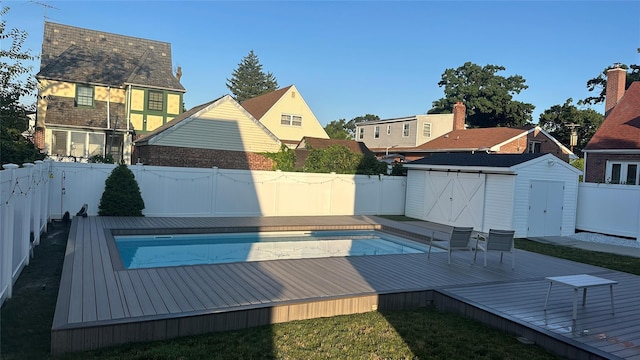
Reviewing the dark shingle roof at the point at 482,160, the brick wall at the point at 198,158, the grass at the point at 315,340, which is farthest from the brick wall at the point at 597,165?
the grass at the point at 315,340

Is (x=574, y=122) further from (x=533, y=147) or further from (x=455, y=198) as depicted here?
(x=455, y=198)

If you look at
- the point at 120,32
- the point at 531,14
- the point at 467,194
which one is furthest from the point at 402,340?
the point at 120,32

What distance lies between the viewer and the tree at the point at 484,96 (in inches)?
1869

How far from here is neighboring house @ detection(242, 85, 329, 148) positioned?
33844 millimetres

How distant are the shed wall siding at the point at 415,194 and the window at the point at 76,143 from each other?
16659 mm

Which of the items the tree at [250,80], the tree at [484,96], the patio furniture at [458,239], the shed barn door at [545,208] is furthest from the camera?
the tree at [250,80]

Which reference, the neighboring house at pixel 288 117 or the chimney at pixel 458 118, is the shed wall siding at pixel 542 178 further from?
the chimney at pixel 458 118

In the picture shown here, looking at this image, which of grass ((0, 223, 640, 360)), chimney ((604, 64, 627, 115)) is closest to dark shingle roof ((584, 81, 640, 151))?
chimney ((604, 64, 627, 115))

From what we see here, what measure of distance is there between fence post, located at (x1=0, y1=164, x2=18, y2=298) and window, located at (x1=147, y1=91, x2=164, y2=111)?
2081cm

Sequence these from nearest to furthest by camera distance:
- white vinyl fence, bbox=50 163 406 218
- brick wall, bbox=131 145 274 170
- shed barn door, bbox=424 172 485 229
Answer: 1. white vinyl fence, bbox=50 163 406 218
2. shed barn door, bbox=424 172 485 229
3. brick wall, bbox=131 145 274 170

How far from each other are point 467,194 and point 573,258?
4.86m

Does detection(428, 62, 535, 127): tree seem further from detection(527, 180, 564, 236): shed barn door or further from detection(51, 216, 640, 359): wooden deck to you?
detection(51, 216, 640, 359): wooden deck

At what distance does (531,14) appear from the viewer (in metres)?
17.8

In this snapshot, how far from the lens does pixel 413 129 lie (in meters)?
37.4
